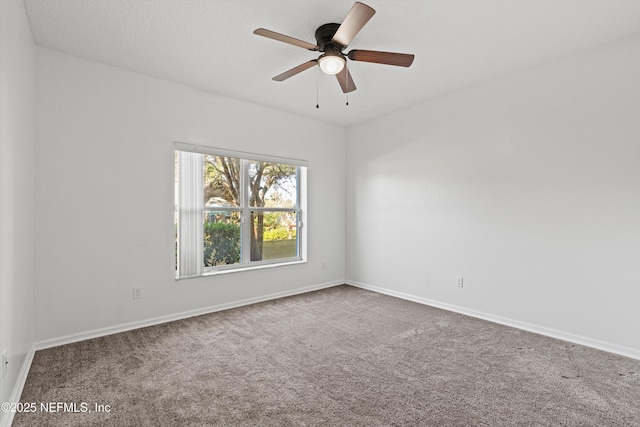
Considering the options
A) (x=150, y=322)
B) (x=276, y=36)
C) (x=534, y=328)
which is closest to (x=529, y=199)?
(x=534, y=328)

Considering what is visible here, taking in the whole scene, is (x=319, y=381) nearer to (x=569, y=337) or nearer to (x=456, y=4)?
(x=569, y=337)

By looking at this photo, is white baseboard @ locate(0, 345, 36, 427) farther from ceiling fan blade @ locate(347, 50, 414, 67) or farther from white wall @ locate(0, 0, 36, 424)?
ceiling fan blade @ locate(347, 50, 414, 67)

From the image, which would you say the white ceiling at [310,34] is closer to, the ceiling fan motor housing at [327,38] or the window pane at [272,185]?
the ceiling fan motor housing at [327,38]

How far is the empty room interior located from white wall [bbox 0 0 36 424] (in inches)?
1.4

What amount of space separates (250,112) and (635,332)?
4.39 m

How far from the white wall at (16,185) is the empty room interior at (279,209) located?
0.03 meters

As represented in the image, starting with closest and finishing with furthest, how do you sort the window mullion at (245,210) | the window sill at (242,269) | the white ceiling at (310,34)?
the white ceiling at (310,34) → the window sill at (242,269) → the window mullion at (245,210)

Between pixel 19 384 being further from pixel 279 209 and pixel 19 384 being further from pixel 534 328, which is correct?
pixel 534 328

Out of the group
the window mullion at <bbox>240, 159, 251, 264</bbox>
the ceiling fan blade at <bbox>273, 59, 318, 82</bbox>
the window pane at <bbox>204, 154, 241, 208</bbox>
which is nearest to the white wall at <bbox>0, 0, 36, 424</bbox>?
the window pane at <bbox>204, 154, 241, 208</bbox>

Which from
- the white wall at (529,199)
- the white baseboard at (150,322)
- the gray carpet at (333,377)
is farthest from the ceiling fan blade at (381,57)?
the white baseboard at (150,322)

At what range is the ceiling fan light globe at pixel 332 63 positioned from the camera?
7.81 ft

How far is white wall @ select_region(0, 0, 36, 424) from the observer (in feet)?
5.54

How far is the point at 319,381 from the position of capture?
220 cm

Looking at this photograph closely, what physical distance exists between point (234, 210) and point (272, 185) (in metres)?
0.69
